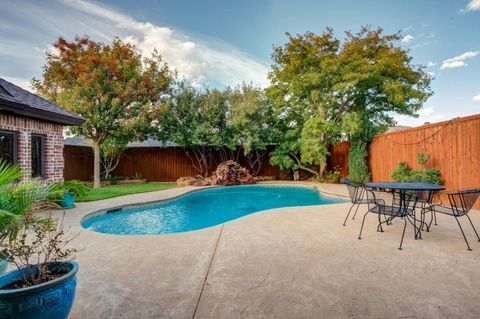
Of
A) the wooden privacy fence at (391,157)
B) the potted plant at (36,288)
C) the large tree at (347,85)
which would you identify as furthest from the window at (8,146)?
the large tree at (347,85)

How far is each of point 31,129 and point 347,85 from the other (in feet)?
34.5

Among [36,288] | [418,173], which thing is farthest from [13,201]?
[418,173]

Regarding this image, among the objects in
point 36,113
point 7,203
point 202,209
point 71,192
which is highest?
point 36,113

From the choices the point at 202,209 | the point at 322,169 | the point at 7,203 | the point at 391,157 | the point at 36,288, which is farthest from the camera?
the point at 322,169

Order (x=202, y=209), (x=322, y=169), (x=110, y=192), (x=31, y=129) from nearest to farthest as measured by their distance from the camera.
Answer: (x=31, y=129) → (x=202, y=209) → (x=110, y=192) → (x=322, y=169)

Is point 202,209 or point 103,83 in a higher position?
point 103,83

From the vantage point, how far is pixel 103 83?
33.3 ft

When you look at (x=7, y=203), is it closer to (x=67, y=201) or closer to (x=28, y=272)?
(x=28, y=272)

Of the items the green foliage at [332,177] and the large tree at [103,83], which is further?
the green foliage at [332,177]

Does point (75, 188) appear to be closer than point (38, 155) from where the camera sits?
Yes

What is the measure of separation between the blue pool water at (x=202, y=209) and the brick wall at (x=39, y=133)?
238cm

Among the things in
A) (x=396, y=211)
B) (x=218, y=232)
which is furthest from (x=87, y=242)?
(x=396, y=211)

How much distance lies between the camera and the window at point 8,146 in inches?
231

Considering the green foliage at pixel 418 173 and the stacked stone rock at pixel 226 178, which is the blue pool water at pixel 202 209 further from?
the green foliage at pixel 418 173
